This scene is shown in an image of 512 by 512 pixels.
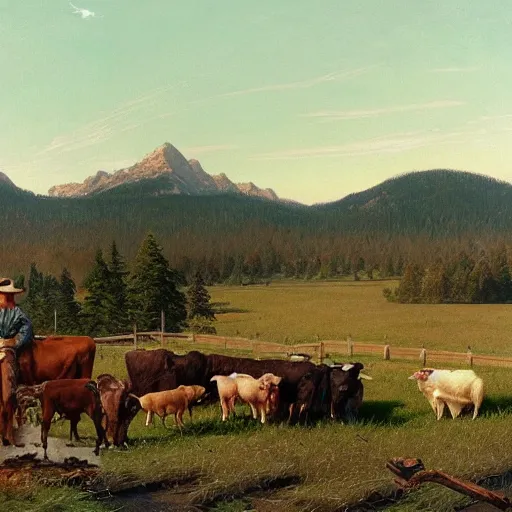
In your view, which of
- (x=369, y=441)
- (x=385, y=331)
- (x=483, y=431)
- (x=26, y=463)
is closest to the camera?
(x=26, y=463)

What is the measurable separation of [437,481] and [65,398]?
2719mm

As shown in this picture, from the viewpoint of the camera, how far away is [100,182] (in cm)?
756

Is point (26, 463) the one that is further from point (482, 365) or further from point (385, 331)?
point (482, 365)

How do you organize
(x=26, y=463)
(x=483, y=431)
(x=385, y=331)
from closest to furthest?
(x=26, y=463) < (x=483, y=431) < (x=385, y=331)

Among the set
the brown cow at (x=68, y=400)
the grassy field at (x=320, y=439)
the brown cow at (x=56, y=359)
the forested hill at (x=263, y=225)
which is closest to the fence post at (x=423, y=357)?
the grassy field at (x=320, y=439)

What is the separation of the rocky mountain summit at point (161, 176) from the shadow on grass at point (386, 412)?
2573 millimetres

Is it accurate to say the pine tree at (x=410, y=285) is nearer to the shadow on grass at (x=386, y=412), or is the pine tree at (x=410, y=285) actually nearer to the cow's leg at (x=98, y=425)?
the shadow on grass at (x=386, y=412)

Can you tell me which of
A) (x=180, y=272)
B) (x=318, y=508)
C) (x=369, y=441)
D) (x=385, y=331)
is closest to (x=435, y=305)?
(x=385, y=331)

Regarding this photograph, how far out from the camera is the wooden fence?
25.3 feet

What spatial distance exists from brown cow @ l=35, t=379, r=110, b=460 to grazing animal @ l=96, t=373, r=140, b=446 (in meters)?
0.11

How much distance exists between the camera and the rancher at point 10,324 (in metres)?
5.76

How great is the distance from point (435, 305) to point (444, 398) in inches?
41.8

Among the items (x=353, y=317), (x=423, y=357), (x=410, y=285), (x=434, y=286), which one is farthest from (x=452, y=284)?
(x=353, y=317)

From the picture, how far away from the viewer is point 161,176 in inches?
300
